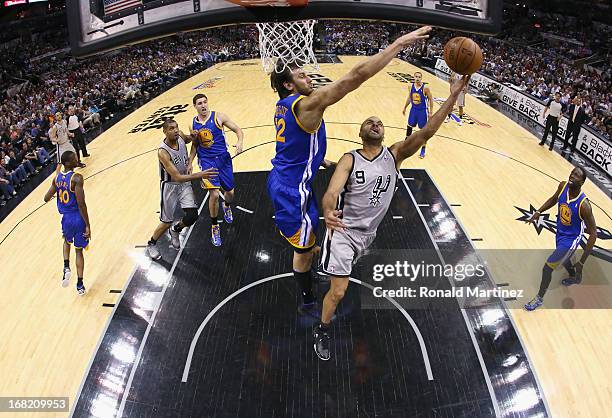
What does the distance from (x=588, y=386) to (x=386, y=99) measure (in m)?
11.6

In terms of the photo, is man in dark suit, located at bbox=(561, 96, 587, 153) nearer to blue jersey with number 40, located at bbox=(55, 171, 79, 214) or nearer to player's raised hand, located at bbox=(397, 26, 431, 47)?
player's raised hand, located at bbox=(397, 26, 431, 47)

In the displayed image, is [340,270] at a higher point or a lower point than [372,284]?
higher

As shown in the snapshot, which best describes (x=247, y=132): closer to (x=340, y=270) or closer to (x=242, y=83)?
(x=242, y=83)

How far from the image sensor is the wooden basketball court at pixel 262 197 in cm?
459

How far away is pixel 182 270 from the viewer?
5.98 metres

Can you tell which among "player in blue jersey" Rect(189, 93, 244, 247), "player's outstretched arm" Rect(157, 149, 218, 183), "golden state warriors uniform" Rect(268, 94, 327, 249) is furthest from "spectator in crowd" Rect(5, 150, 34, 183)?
"golden state warriors uniform" Rect(268, 94, 327, 249)

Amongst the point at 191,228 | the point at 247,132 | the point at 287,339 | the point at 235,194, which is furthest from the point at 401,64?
the point at 287,339

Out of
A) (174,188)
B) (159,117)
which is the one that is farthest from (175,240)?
(159,117)

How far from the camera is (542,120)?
1218cm

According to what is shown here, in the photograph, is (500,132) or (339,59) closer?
(500,132)

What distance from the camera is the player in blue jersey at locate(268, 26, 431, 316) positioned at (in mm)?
3027

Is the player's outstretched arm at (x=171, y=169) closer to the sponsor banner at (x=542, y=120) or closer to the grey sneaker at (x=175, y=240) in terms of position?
the grey sneaker at (x=175, y=240)

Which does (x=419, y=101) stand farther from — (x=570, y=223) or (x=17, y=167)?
(x=17, y=167)

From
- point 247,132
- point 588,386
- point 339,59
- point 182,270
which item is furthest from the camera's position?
point 339,59
